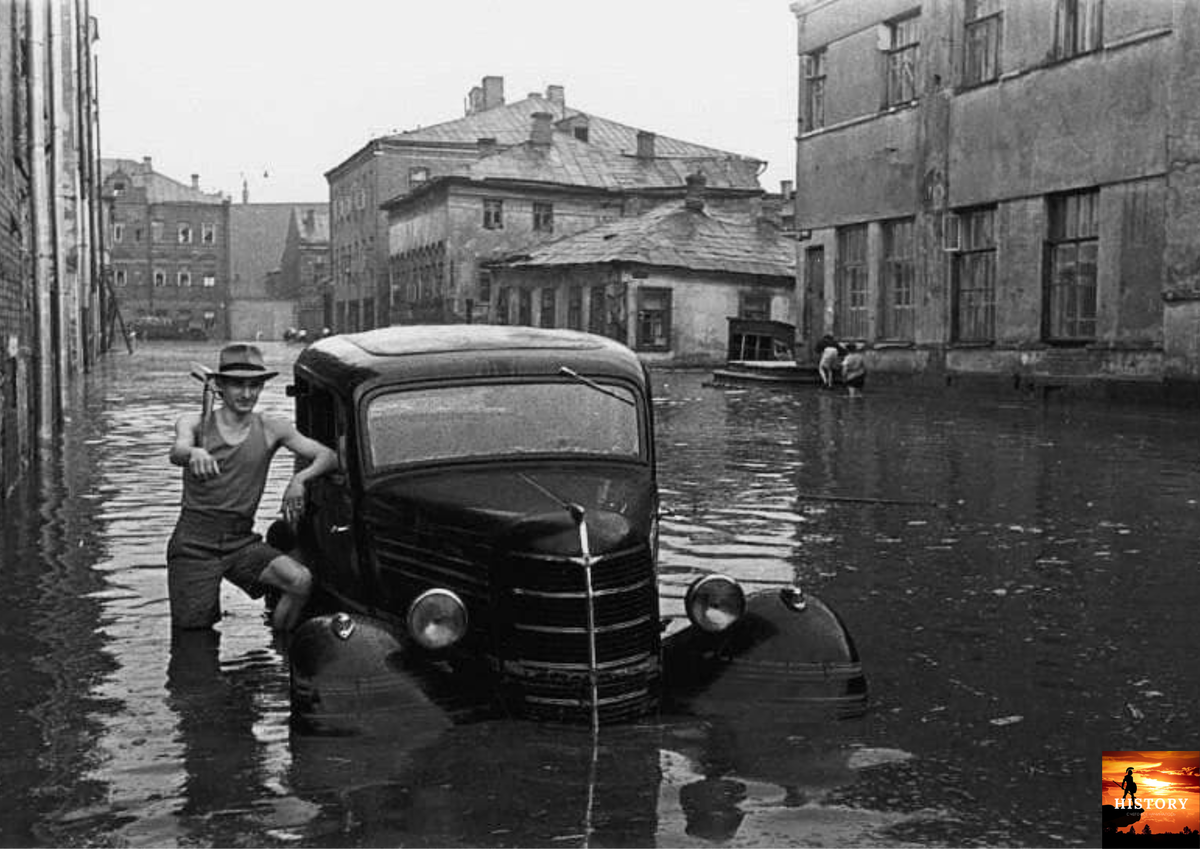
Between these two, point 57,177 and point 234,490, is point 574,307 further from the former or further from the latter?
point 234,490

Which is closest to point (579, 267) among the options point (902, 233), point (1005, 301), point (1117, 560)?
point (902, 233)

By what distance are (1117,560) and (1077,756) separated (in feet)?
15.5

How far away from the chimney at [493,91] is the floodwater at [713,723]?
232 ft

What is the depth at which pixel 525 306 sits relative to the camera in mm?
57281

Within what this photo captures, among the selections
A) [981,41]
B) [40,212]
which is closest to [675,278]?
[981,41]

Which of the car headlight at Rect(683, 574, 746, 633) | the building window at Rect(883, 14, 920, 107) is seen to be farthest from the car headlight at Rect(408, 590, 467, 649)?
the building window at Rect(883, 14, 920, 107)

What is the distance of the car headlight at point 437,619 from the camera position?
18.6 ft

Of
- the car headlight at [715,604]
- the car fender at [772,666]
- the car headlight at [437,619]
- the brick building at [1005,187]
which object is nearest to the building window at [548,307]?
the brick building at [1005,187]

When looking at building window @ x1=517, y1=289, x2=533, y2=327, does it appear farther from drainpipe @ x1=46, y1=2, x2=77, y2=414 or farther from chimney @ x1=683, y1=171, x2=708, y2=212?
drainpipe @ x1=46, y1=2, x2=77, y2=414

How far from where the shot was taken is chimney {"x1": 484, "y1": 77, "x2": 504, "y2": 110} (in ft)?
270

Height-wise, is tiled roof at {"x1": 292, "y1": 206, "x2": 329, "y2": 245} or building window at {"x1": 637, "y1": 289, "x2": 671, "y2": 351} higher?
tiled roof at {"x1": 292, "y1": 206, "x2": 329, "y2": 245}

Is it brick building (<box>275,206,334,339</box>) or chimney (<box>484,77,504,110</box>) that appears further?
brick building (<box>275,206,334,339</box>)

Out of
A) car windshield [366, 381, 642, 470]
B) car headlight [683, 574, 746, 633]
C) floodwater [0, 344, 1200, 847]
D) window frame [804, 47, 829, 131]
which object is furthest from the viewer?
window frame [804, 47, 829, 131]

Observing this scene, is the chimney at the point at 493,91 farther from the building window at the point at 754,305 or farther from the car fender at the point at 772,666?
the car fender at the point at 772,666
